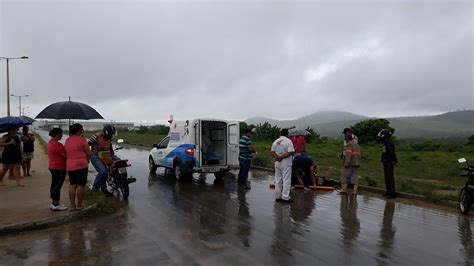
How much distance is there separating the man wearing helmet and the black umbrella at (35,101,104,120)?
784 millimetres

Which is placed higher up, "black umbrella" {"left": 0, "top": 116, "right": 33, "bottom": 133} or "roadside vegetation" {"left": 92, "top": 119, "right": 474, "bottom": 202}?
"black umbrella" {"left": 0, "top": 116, "right": 33, "bottom": 133}

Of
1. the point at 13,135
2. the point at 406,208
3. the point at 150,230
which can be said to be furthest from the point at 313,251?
the point at 13,135

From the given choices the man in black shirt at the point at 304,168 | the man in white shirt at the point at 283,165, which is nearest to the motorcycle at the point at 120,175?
the man in white shirt at the point at 283,165

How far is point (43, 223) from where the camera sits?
7.04 m

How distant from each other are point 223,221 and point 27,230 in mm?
3505

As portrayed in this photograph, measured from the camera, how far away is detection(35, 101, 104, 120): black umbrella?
10.2 metres

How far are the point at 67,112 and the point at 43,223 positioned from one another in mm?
4002

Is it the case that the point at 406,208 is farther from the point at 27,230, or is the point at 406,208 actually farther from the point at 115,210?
the point at 27,230

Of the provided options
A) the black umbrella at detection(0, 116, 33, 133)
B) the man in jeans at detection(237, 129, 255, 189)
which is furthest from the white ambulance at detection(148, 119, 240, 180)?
the black umbrella at detection(0, 116, 33, 133)

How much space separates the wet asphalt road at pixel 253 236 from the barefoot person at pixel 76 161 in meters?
0.71

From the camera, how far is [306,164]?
1159 centimetres

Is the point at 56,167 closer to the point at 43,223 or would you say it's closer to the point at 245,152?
the point at 43,223

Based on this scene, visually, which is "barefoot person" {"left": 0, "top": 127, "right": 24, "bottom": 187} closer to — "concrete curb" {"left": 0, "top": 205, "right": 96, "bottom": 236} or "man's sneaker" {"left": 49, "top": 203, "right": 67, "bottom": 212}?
"man's sneaker" {"left": 49, "top": 203, "right": 67, "bottom": 212}

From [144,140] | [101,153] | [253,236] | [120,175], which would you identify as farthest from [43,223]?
[144,140]
